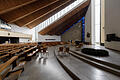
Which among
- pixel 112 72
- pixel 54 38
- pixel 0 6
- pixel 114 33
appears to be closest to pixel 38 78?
pixel 112 72


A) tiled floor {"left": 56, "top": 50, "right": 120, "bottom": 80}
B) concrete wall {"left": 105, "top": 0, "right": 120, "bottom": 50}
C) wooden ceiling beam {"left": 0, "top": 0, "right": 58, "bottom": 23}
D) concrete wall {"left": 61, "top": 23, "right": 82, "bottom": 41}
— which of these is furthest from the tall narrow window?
tiled floor {"left": 56, "top": 50, "right": 120, "bottom": 80}

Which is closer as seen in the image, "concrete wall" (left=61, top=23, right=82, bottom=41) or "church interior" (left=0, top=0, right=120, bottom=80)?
"church interior" (left=0, top=0, right=120, bottom=80)

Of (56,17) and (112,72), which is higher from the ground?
(56,17)

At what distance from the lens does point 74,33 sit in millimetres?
14141

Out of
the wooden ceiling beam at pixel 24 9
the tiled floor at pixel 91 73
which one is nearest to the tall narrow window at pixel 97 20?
the wooden ceiling beam at pixel 24 9

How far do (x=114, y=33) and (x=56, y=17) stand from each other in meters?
8.63

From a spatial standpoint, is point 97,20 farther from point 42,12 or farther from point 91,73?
point 91,73

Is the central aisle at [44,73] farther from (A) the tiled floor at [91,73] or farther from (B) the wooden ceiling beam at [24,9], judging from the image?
(B) the wooden ceiling beam at [24,9]

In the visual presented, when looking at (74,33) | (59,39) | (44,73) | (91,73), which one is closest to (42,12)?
(44,73)

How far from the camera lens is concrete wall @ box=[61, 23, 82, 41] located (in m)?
13.4

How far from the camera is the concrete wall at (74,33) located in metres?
13.4

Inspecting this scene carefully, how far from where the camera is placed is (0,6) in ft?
13.6

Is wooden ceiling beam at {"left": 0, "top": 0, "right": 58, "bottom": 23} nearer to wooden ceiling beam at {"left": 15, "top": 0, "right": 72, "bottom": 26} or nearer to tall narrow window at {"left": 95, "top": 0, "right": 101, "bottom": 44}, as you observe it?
wooden ceiling beam at {"left": 15, "top": 0, "right": 72, "bottom": 26}

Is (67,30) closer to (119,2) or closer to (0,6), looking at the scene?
(119,2)
